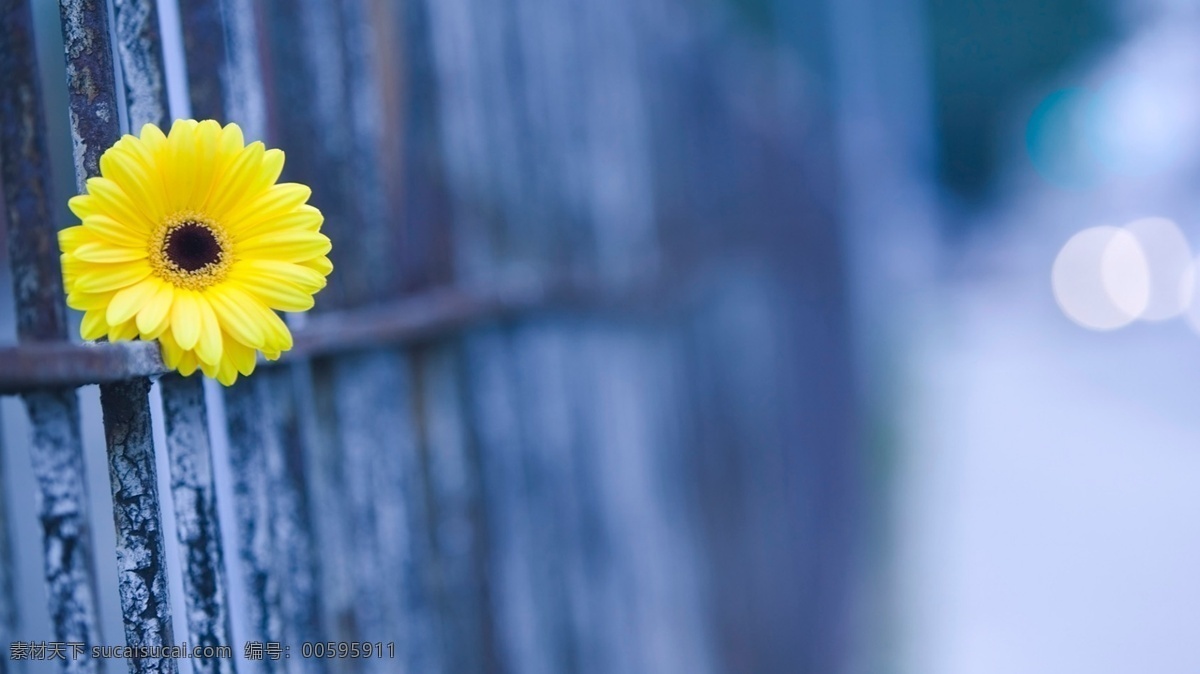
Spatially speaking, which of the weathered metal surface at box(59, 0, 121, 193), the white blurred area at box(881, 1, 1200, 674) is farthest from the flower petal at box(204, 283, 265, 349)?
the white blurred area at box(881, 1, 1200, 674)

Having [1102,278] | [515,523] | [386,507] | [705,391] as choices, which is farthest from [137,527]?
[1102,278]

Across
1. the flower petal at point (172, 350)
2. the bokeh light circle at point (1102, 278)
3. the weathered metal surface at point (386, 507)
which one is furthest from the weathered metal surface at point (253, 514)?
the bokeh light circle at point (1102, 278)

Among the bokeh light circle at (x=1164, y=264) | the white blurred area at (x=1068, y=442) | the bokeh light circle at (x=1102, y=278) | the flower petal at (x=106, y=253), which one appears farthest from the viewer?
the bokeh light circle at (x=1102, y=278)

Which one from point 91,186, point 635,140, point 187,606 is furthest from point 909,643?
point 91,186

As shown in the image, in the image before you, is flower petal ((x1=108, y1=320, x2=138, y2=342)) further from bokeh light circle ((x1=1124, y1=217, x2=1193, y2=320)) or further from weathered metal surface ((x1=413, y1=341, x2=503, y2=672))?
bokeh light circle ((x1=1124, y1=217, x2=1193, y2=320))

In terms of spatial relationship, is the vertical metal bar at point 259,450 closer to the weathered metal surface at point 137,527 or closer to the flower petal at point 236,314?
the weathered metal surface at point 137,527

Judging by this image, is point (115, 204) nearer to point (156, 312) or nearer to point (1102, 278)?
point (156, 312)
